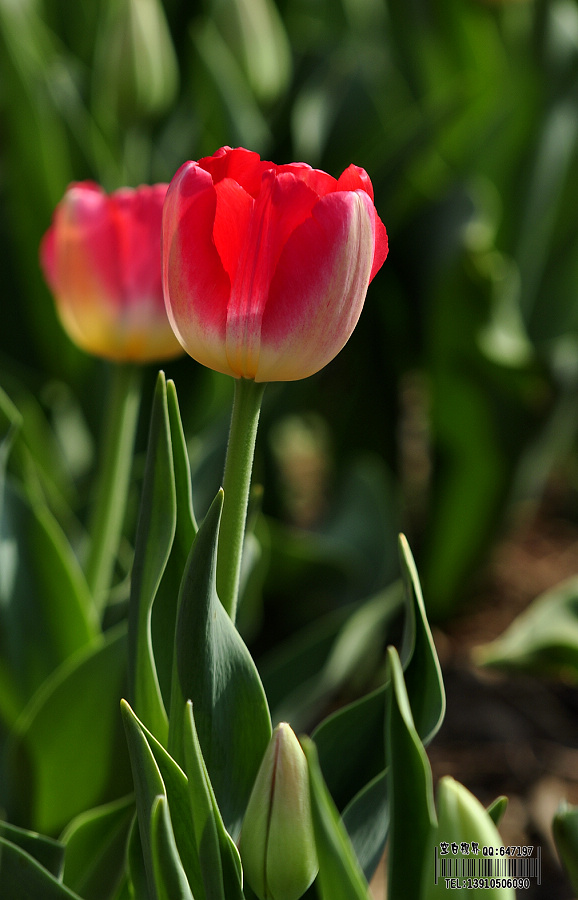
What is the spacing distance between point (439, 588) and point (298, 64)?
0.82 meters

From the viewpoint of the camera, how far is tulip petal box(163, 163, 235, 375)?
39cm

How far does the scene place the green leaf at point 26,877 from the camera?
1.45 feet

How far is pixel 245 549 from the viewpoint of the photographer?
1.95ft

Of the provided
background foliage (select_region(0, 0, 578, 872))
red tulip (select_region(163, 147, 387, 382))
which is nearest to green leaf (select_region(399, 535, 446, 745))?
red tulip (select_region(163, 147, 387, 382))

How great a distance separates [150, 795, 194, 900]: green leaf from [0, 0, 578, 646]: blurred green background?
528 mm

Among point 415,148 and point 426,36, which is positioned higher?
point 426,36

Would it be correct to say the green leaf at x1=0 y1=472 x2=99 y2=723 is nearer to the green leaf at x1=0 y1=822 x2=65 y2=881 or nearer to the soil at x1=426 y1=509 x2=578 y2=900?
the green leaf at x1=0 y1=822 x2=65 y2=881

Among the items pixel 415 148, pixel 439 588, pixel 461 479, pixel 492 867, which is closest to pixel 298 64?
pixel 415 148

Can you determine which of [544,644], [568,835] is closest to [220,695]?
[568,835]

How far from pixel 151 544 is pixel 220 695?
83 millimetres

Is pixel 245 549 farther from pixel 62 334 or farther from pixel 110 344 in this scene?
pixel 62 334

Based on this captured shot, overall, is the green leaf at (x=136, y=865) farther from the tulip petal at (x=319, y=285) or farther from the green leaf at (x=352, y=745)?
the tulip petal at (x=319, y=285)

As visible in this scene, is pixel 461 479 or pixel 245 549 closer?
pixel 245 549

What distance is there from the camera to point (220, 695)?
448 millimetres
